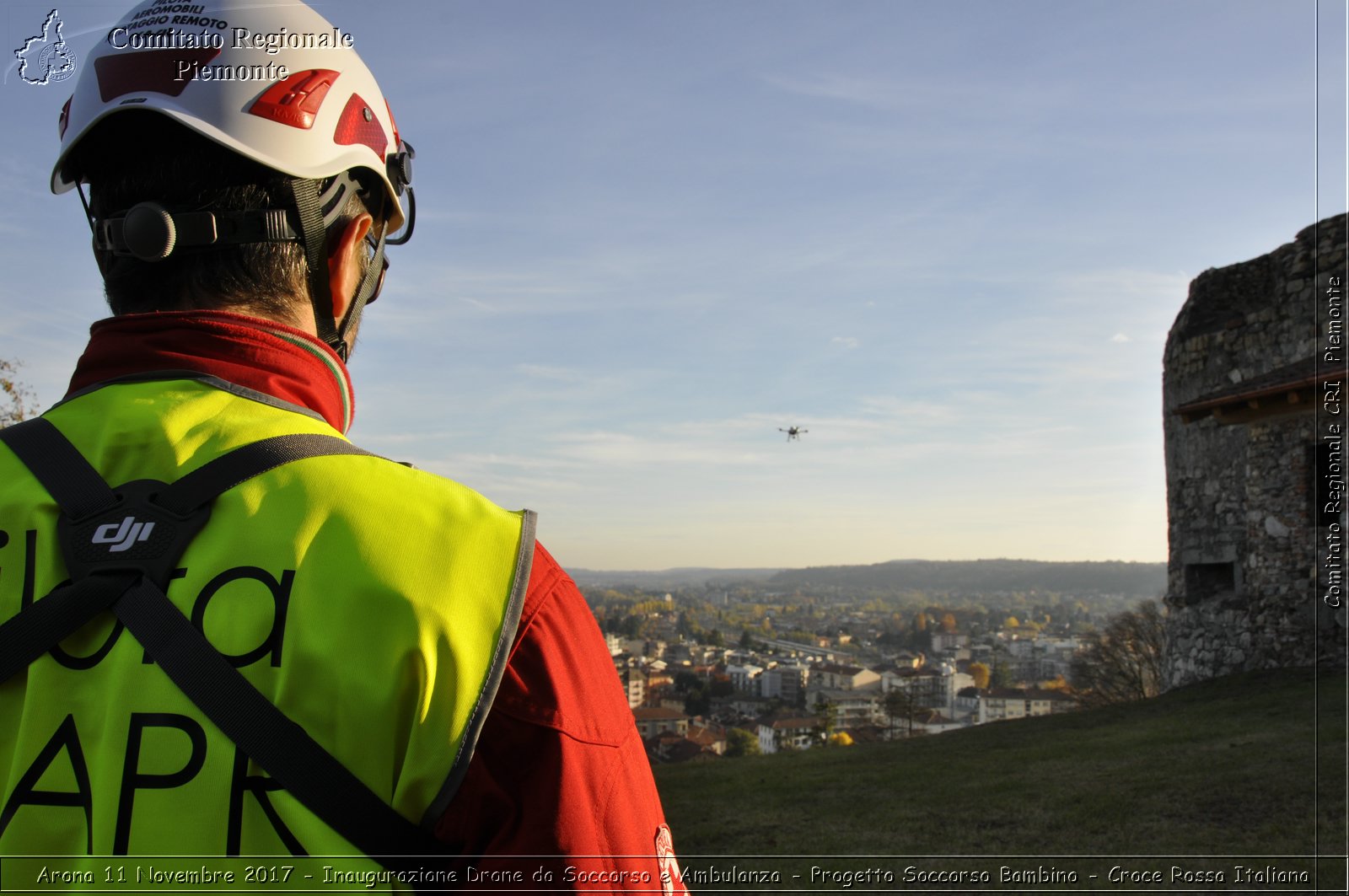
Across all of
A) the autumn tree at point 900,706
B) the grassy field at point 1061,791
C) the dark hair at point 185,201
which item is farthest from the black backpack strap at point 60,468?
the autumn tree at point 900,706

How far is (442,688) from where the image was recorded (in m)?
0.99

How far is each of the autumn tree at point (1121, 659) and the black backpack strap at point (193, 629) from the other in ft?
76.4

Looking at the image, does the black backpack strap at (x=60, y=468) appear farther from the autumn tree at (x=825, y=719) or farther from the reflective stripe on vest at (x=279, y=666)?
the autumn tree at (x=825, y=719)

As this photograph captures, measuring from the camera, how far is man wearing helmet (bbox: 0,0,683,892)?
3.22 ft

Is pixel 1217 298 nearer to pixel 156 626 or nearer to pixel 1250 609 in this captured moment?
pixel 1250 609

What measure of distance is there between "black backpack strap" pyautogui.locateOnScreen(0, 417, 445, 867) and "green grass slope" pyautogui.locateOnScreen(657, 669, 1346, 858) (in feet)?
18.4

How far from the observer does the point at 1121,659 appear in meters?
24.7

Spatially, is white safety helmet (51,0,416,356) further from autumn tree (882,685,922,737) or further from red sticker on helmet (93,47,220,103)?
autumn tree (882,685,922,737)

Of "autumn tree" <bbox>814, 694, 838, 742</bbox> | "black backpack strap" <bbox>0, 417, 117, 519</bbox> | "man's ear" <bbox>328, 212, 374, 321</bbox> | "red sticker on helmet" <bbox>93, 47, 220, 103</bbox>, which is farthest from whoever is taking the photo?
"autumn tree" <bbox>814, 694, 838, 742</bbox>

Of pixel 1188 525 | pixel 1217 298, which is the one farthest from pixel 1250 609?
pixel 1217 298

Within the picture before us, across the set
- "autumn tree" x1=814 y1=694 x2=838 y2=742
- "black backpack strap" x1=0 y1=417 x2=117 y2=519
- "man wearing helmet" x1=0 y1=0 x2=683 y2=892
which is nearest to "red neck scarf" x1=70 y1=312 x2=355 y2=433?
"man wearing helmet" x1=0 y1=0 x2=683 y2=892

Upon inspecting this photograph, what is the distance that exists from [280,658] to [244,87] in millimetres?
860

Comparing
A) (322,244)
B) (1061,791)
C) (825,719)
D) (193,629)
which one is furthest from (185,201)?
(825,719)

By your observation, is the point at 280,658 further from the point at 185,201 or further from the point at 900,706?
the point at 900,706
